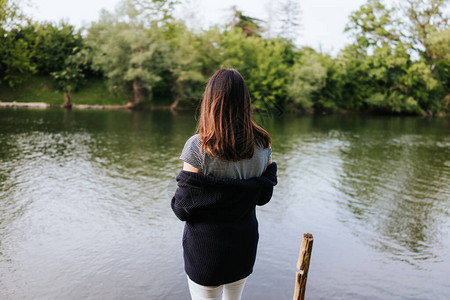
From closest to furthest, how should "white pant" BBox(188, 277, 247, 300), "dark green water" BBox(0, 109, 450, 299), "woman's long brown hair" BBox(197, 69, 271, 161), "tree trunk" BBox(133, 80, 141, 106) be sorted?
"woman's long brown hair" BBox(197, 69, 271, 161) < "white pant" BBox(188, 277, 247, 300) < "dark green water" BBox(0, 109, 450, 299) < "tree trunk" BBox(133, 80, 141, 106)

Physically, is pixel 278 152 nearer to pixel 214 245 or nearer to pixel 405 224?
pixel 405 224

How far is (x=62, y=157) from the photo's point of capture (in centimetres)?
1273

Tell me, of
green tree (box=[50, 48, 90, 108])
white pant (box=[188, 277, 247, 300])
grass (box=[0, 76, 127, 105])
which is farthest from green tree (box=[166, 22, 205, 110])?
white pant (box=[188, 277, 247, 300])

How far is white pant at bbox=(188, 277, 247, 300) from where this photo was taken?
2256 mm

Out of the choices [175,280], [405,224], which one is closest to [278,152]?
[405,224]

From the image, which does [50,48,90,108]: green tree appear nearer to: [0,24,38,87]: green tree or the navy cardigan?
[0,24,38,87]: green tree

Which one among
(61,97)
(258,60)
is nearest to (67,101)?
(61,97)

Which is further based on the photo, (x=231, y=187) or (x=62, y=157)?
(x=62, y=157)

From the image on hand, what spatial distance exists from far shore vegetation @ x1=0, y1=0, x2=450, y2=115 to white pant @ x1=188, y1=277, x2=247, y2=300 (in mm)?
30174

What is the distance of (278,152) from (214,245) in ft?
43.0

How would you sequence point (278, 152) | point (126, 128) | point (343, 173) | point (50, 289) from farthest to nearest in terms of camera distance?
1. point (126, 128)
2. point (278, 152)
3. point (343, 173)
4. point (50, 289)

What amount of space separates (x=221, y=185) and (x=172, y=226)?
504 centimetres

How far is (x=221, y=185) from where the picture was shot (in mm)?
2074

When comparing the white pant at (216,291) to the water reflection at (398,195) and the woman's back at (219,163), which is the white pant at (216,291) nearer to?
the woman's back at (219,163)
